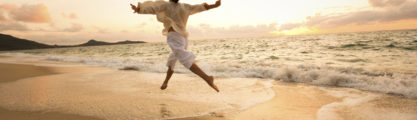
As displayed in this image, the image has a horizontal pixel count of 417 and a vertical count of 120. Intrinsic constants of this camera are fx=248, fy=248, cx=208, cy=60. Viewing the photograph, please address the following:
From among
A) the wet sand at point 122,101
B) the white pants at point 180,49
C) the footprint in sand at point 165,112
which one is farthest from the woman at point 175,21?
the footprint in sand at point 165,112

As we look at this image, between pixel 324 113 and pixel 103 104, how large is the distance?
315cm

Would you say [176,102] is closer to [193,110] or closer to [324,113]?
[193,110]

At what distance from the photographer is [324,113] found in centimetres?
323

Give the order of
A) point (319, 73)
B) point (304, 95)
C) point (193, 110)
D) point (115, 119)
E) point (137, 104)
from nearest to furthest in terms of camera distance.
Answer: point (115, 119)
point (193, 110)
point (137, 104)
point (304, 95)
point (319, 73)

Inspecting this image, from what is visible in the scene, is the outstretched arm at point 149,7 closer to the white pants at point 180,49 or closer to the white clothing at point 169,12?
the white clothing at point 169,12

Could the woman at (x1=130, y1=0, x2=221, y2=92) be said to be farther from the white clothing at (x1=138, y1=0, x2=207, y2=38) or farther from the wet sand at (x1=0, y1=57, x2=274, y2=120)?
the wet sand at (x1=0, y1=57, x2=274, y2=120)

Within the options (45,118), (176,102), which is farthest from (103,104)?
(176,102)

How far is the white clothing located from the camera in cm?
373

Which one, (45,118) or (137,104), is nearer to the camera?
(45,118)

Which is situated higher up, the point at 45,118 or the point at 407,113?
the point at 45,118

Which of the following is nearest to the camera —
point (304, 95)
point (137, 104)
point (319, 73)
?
point (137, 104)

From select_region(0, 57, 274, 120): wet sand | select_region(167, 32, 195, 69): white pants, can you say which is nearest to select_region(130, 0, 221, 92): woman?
select_region(167, 32, 195, 69): white pants

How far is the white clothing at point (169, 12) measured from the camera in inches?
147

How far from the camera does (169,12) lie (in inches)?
149
